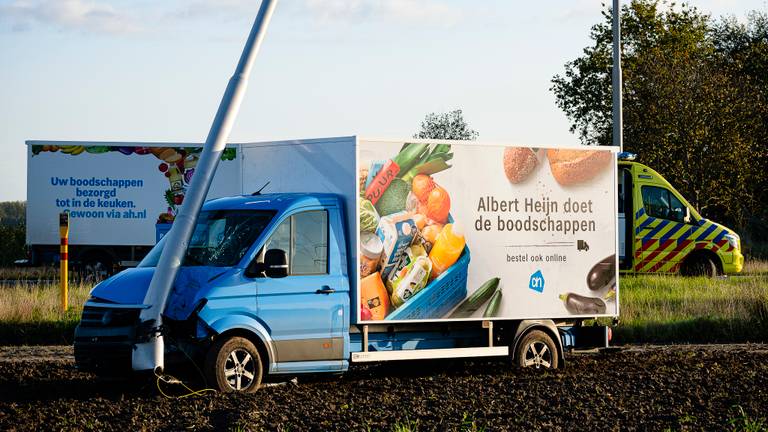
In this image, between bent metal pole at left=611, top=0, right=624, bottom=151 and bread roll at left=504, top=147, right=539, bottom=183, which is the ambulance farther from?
bread roll at left=504, top=147, right=539, bottom=183

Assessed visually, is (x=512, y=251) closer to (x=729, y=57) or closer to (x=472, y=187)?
(x=472, y=187)

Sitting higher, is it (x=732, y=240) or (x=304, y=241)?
(x=732, y=240)

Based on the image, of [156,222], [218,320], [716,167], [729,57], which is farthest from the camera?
[729,57]

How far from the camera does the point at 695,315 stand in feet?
64.6

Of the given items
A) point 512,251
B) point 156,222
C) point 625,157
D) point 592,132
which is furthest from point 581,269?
point 592,132

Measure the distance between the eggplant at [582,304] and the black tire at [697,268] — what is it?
1395 cm

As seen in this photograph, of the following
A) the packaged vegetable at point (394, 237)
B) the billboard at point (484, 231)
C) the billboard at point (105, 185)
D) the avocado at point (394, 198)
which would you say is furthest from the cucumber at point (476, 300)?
the billboard at point (105, 185)

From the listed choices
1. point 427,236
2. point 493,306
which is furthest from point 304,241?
point 493,306

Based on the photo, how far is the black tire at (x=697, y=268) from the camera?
27906 mm

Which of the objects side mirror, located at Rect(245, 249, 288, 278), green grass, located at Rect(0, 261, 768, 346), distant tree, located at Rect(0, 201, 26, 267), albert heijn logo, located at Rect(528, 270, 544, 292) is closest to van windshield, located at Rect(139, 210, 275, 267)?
side mirror, located at Rect(245, 249, 288, 278)

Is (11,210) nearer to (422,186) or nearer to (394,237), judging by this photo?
(422,186)

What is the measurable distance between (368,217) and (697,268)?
55.4 ft

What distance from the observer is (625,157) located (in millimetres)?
25969

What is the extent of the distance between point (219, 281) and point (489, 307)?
3327 mm
